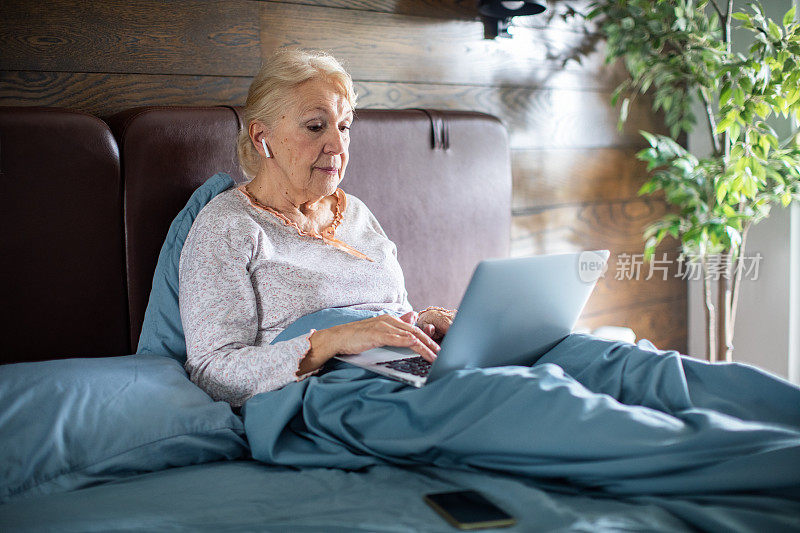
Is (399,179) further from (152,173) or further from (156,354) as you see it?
(156,354)

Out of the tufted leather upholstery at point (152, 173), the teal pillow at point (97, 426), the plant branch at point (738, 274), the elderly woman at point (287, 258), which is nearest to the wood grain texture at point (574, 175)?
the plant branch at point (738, 274)

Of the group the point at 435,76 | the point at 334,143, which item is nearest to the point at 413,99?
the point at 435,76

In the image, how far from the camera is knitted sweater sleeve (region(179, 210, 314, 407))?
1.17 meters

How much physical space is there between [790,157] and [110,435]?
1874mm

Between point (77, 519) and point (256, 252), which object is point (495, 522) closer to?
point (77, 519)

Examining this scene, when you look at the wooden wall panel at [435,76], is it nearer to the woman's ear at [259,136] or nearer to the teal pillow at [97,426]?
the woman's ear at [259,136]

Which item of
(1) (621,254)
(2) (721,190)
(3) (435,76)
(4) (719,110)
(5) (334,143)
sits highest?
(3) (435,76)

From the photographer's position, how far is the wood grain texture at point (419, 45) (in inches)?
70.2

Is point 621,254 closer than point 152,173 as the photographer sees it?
No

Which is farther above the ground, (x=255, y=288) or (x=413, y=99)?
(x=413, y=99)

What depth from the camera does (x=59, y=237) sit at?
1.36m

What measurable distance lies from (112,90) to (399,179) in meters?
0.72

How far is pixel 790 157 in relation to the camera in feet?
6.32

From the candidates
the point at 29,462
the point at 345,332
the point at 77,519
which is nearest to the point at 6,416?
the point at 29,462
